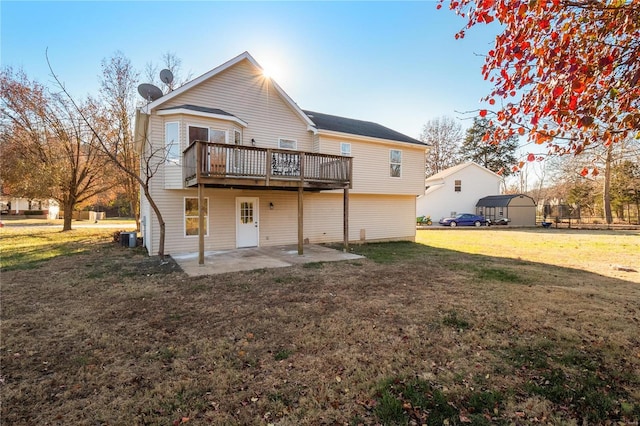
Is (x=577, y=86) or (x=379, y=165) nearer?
(x=577, y=86)

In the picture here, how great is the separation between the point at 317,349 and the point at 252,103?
437 inches

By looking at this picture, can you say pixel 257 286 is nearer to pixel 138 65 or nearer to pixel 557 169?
pixel 138 65

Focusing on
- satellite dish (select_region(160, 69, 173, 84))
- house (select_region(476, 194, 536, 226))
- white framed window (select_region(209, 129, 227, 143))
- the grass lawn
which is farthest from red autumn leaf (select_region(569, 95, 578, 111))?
house (select_region(476, 194, 536, 226))

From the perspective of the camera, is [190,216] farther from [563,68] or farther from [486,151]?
[486,151]

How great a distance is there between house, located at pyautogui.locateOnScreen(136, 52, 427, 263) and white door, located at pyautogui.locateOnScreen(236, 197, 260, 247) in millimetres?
42

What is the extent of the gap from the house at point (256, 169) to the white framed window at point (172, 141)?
36 millimetres

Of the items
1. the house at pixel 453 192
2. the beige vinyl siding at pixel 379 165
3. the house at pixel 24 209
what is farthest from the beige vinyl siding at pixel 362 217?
the house at pixel 24 209

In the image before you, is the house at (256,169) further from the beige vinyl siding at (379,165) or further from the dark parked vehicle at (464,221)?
the dark parked vehicle at (464,221)

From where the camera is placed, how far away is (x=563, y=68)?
9.84 ft

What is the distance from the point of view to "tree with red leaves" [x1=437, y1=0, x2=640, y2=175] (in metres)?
2.89

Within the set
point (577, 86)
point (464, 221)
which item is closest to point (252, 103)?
point (577, 86)

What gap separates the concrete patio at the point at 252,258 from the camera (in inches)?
339

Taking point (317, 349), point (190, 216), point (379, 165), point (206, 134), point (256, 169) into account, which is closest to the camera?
point (317, 349)

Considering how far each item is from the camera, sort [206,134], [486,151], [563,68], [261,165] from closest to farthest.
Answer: [563,68], [261,165], [206,134], [486,151]
